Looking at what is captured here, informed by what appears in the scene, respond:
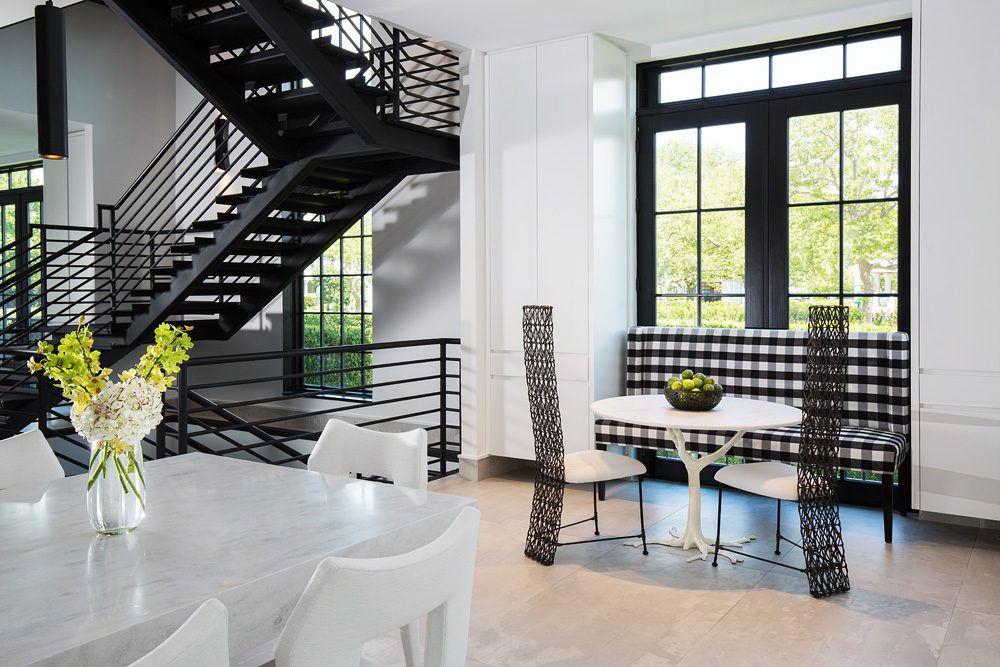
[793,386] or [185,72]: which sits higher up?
[185,72]

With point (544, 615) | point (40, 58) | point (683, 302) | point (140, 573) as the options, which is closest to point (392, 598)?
point (140, 573)

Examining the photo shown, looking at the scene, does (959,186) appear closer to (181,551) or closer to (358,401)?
(181,551)

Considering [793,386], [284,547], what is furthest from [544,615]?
[793,386]

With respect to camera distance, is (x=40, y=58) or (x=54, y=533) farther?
(x=40, y=58)

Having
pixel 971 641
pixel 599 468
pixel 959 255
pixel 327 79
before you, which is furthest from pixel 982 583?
pixel 327 79

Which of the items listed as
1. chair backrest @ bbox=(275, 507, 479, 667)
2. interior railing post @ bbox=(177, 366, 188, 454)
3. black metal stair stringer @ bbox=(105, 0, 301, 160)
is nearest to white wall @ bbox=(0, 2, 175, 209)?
black metal stair stringer @ bbox=(105, 0, 301, 160)

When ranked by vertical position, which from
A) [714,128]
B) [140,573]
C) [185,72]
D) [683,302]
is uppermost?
[185,72]

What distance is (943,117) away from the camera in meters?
3.90

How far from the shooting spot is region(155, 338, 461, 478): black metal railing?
16.8 feet

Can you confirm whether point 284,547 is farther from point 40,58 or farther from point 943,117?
point 943,117

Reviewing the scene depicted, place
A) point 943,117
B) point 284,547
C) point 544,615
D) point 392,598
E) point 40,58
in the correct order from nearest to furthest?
point 392,598
point 284,547
point 40,58
point 544,615
point 943,117

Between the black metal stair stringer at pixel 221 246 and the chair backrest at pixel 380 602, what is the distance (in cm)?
428

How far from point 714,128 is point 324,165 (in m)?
2.61

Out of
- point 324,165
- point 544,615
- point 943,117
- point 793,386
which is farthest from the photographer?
point 324,165
